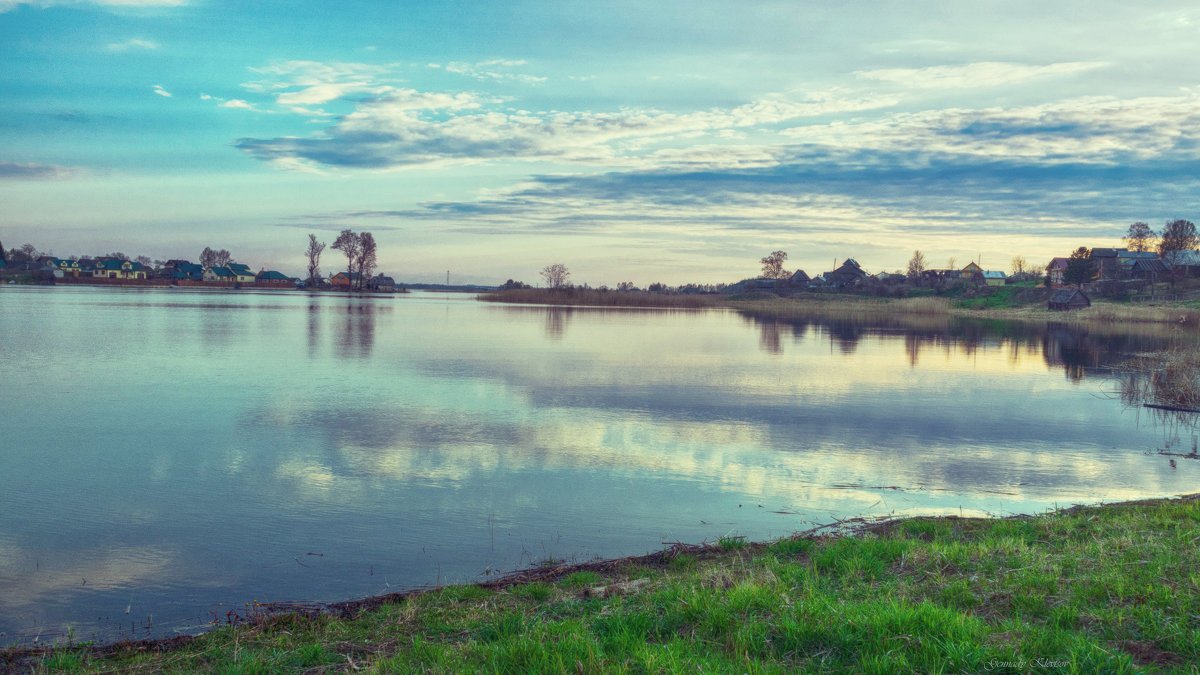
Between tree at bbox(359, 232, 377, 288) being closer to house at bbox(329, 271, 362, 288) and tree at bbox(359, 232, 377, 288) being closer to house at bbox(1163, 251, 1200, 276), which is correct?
house at bbox(329, 271, 362, 288)

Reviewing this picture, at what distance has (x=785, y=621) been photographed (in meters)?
4.56

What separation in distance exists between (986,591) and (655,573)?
2.51m

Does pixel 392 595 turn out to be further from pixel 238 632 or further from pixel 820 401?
pixel 820 401

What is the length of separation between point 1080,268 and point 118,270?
485ft

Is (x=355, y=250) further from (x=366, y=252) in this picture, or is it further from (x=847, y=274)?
(x=847, y=274)

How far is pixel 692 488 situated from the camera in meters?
9.46

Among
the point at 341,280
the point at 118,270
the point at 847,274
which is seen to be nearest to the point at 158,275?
the point at 118,270

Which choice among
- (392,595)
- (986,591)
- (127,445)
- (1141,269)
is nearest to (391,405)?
(127,445)

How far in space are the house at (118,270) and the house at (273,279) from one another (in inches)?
778

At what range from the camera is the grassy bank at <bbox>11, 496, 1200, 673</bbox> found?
413cm

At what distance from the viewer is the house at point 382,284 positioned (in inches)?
4727

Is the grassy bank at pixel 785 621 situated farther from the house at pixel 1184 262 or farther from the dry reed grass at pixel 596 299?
the house at pixel 1184 262

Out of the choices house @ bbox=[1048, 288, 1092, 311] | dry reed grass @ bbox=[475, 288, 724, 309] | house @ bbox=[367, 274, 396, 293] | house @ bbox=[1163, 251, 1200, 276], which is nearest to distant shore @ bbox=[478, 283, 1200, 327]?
dry reed grass @ bbox=[475, 288, 724, 309]

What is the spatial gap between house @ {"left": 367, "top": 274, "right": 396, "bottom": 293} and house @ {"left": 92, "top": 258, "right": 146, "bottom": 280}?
42887 mm
